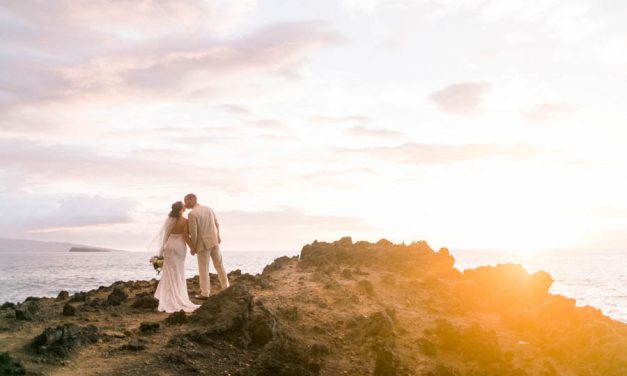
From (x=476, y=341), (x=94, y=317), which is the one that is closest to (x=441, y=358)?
(x=476, y=341)

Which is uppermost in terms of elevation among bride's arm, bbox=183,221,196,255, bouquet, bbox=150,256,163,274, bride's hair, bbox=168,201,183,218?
bride's hair, bbox=168,201,183,218

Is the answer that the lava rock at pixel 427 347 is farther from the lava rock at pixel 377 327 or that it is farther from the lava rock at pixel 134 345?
the lava rock at pixel 134 345

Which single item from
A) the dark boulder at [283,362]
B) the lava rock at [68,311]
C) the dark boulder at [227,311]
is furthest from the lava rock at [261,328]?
the lava rock at [68,311]

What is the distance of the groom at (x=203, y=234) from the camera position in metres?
16.1

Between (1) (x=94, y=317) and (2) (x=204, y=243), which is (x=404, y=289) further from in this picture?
(1) (x=94, y=317)

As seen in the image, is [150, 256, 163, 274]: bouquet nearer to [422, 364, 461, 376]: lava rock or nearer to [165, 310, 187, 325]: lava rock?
[165, 310, 187, 325]: lava rock

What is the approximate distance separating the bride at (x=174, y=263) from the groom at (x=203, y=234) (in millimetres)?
248

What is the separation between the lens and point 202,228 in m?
16.2

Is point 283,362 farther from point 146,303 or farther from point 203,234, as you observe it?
point 203,234

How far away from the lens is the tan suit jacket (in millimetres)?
16016

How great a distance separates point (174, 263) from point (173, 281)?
615 millimetres

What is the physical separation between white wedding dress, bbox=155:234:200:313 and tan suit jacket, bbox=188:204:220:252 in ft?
1.58

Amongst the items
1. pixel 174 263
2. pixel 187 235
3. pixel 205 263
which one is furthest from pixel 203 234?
pixel 174 263

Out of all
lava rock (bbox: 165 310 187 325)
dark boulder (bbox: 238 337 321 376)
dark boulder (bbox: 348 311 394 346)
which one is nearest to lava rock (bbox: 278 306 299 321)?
dark boulder (bbox: 348 311 394 346)
